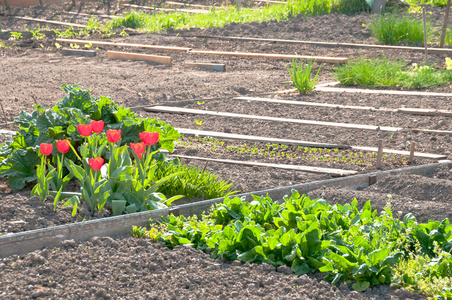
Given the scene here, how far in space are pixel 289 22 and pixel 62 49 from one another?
5.19 meters

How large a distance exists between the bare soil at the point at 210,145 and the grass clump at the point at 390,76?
0.28 m

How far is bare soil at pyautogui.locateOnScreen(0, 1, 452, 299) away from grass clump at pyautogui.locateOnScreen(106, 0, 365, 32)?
2.69 feet

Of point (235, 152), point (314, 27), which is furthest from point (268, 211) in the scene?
point (314, 27)

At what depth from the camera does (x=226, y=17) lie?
13.4 meters

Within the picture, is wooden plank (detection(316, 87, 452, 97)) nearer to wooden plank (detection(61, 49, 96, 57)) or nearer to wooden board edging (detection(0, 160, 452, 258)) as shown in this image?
wooden board edging (detection(0, 160, 452, 258))

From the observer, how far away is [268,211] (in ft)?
10.5

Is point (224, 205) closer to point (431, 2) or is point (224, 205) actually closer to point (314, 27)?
point (314, 27)

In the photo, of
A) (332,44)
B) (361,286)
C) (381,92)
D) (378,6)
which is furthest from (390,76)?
(378,6)

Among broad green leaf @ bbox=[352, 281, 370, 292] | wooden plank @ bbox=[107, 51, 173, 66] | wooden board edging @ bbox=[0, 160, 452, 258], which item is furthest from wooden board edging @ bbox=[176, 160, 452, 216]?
wooden plank @ bbox=[107, 51, 173, 66]

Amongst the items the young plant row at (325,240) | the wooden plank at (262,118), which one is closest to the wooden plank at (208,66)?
the wooden plank at (262,118)

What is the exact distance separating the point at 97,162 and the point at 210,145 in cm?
217

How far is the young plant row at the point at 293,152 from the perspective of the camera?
180 inches

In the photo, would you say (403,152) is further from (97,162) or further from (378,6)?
(378,6)

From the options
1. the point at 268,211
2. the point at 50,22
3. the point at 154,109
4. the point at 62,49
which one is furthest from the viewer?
the point at 50,22
